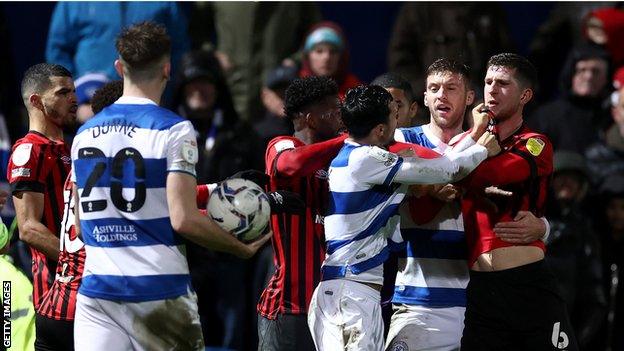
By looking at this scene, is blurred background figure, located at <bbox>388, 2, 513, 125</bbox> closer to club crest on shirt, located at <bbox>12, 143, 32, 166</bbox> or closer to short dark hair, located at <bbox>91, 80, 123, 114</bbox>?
short dark hair, located at <bbox>91, 80, 123, 114</bbox>

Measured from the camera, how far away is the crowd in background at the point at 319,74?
10367mm

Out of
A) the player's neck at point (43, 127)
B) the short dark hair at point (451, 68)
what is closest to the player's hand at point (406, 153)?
the short dark hair at point (451, 68)

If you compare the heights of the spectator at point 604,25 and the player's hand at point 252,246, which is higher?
the spectator at point 604,25

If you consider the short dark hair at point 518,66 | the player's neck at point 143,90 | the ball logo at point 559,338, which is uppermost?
the short dark hair at point 518,66

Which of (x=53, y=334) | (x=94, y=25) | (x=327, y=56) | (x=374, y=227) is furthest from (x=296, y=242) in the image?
(x=94, y=25)

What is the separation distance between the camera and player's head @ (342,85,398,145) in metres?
7.04

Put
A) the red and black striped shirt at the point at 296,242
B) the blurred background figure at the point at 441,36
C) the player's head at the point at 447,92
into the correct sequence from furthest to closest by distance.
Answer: the blurred background figure at the point at 441,36
the player's head at the point at 447,92
the red and black striped shirt at the point at 296,242

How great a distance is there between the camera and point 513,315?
24.3 feet

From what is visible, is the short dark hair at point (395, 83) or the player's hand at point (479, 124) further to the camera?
the short dark hair at point (395, 83)

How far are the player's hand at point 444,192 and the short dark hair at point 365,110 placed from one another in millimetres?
510

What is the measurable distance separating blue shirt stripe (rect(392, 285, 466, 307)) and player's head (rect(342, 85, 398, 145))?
0.95 m

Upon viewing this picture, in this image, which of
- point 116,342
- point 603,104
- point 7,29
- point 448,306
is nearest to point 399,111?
point 448,306

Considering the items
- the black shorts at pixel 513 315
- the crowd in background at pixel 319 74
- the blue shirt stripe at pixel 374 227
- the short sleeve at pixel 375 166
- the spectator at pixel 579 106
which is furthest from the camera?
the spectator at pixel 579 106

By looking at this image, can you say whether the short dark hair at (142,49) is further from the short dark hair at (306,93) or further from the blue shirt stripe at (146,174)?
the short dark hair at (306,93)
